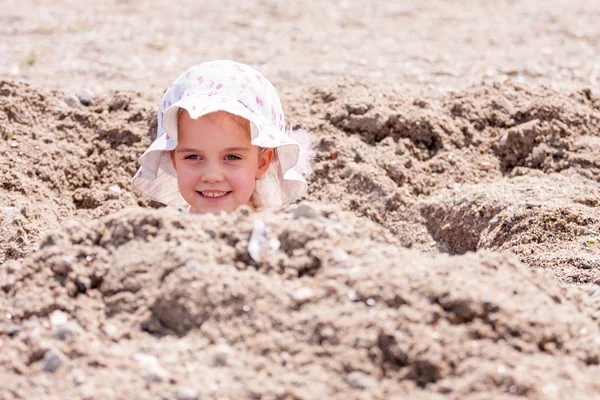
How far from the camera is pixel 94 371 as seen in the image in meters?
2.14

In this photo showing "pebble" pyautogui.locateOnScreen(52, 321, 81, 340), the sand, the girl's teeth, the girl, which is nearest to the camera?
the sand

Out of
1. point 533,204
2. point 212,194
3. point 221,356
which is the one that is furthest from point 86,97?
point 221,356

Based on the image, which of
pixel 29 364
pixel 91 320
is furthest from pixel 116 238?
pixel 29 364

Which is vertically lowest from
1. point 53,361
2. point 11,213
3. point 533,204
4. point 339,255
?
point 11,213

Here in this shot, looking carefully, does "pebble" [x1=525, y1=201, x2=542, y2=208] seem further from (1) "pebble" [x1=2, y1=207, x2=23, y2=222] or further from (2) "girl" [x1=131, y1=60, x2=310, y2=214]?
(1) "pebble" [x1=2, y1=207, x2=23, y2=222]

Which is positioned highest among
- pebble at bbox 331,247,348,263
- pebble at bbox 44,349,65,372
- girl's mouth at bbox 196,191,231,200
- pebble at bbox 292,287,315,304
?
pebble at bbox 331,247,348,263

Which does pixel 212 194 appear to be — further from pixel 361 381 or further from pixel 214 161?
pixel 361 381

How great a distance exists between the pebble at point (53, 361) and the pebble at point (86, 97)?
137 inches

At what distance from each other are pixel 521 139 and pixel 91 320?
343 cm

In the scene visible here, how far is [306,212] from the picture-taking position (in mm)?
2637

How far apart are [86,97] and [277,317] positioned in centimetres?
363

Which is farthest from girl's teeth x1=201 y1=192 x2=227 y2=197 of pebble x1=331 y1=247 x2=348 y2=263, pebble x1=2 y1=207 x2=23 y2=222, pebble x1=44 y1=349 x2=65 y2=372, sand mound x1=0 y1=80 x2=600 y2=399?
pebble x1=44 y1=349 x2=65 y2=372

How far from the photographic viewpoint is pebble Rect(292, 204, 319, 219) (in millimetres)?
2635

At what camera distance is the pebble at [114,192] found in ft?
15.6
